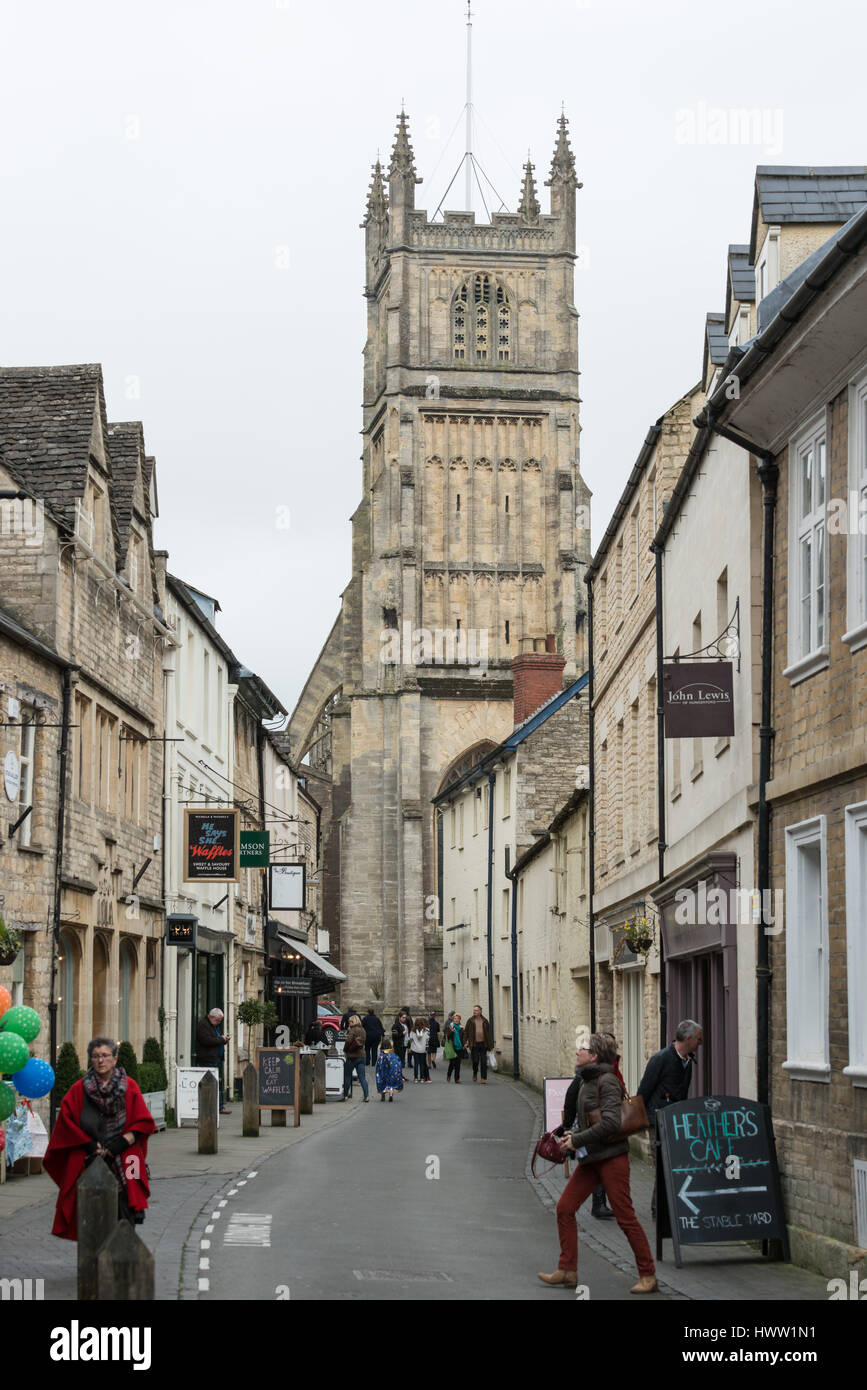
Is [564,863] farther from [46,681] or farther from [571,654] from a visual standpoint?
[571,654]

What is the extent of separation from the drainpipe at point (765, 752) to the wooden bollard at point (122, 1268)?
21.3 feet

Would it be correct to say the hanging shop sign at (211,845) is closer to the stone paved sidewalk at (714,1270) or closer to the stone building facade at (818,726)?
the stone paved sidewalk at (714,1270)

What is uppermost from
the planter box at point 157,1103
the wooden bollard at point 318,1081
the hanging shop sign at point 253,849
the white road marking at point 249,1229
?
the hanging shop sign at point 253,849

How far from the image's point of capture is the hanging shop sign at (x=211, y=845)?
2639cm

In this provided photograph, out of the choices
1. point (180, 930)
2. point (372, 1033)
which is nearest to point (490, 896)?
point (372, 1033)

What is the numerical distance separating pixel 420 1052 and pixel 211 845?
51.8 feet

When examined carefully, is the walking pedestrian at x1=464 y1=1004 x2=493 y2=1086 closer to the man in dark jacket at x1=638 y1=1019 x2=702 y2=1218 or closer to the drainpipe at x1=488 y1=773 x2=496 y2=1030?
the drainpipe at x1=488 y1=773 x2=496 y2=1030

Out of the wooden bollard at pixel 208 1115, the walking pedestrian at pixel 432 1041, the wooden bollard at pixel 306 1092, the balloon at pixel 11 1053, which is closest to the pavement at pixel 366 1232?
the wooden bollard at pixel 208 1115

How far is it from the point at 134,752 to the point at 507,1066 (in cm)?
2124

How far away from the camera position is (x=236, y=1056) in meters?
33.6

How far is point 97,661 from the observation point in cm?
2253

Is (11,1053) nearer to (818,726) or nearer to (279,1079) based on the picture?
(818,726)

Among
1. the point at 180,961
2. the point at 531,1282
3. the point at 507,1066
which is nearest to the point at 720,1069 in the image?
the point at 531,1282

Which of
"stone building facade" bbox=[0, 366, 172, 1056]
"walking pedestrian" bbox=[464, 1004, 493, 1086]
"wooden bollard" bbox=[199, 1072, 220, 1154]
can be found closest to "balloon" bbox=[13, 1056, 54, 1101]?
"stone building facade" bbox=[0, 366, 172, 1056]
